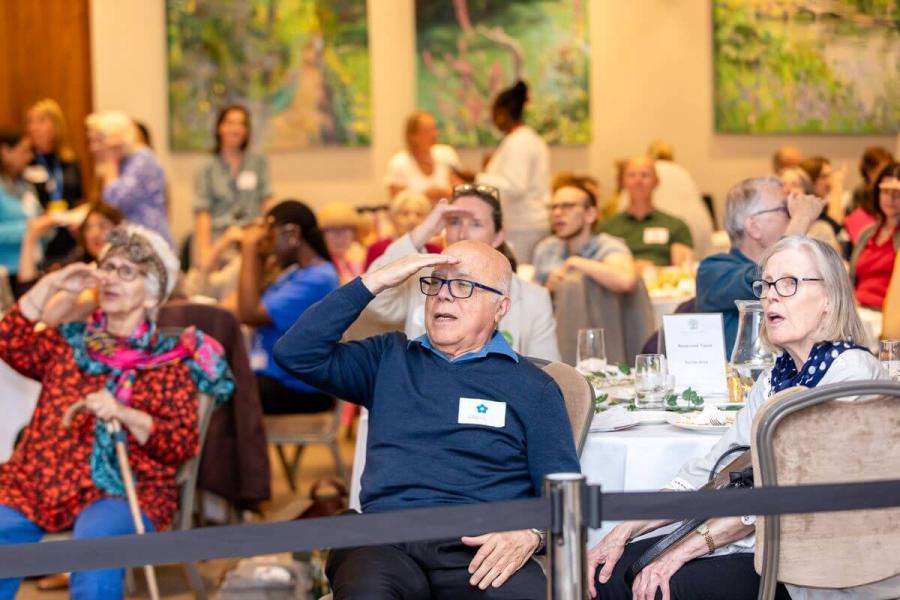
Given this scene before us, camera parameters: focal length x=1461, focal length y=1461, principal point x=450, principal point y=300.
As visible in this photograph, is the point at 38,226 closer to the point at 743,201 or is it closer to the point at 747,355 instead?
the point at 743,201

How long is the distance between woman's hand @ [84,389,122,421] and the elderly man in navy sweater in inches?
38.3

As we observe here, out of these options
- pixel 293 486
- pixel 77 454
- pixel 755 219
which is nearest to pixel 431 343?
pixel 77 454

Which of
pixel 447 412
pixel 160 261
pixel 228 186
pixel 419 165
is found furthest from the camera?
pixel 419 165

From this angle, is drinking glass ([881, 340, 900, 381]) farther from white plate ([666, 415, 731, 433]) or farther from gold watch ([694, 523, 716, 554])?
gold watch ([694, 523, 716, 554])

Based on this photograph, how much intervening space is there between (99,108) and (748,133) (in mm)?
5064

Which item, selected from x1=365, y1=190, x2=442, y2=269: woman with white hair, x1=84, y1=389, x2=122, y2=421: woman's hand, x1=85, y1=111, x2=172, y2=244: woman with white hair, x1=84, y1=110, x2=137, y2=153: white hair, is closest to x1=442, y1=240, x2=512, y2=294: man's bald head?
x1=84, y1=389, x2=122, y2=421: woman's hand

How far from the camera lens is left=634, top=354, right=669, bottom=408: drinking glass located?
380 centimetres

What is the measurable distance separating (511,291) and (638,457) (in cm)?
120

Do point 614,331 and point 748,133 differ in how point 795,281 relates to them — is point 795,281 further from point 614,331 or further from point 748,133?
point 748,133

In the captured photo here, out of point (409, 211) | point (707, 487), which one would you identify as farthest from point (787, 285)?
point (409, 211)

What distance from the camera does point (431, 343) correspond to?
3.33 meters

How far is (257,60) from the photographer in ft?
35.7

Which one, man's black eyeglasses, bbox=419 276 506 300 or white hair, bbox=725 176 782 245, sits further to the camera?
white hair, bbox=725 176 782 245

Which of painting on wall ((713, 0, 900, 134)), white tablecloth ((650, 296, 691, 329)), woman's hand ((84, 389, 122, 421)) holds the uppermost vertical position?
painting on wall ((713, 0, 900, 134))
